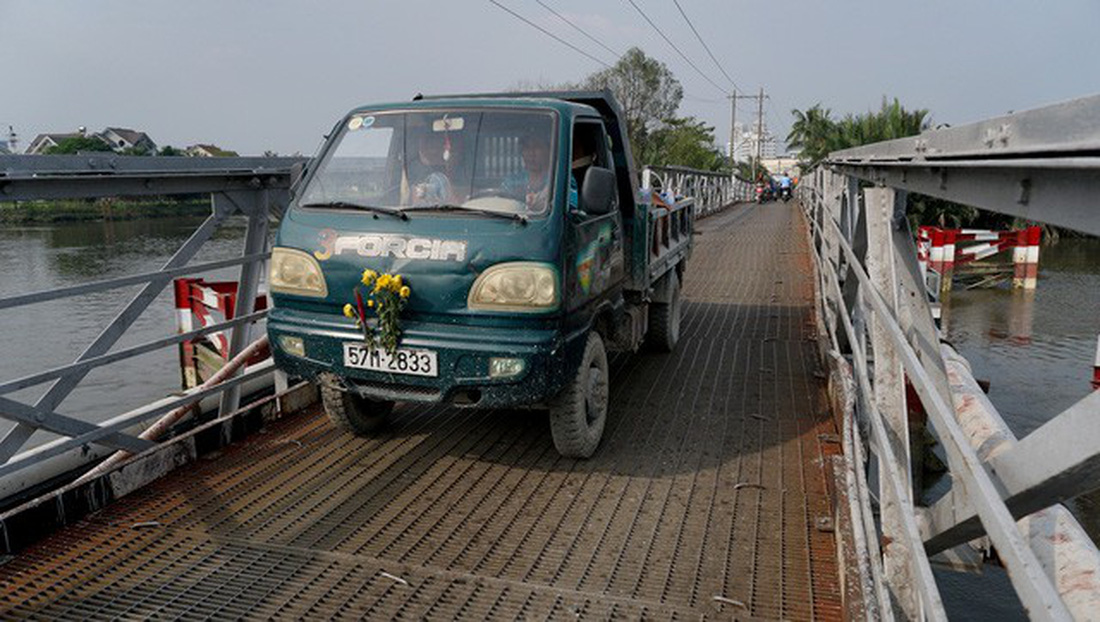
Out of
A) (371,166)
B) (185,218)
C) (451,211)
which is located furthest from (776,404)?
(185,218)

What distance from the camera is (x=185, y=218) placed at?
39.5 m

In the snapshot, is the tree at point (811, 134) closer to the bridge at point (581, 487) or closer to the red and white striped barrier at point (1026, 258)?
the red and white striped barrier at point (1026, 258)

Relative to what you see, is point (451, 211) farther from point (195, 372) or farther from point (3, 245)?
point (3, 245)

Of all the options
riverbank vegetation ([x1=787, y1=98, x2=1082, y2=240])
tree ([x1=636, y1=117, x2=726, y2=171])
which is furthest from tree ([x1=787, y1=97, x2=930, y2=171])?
tree ([x1=636, y1=117, x2=726, y2=171])

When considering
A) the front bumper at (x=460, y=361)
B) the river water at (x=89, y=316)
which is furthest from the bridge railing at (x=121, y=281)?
the river water at (x=89, y=316)

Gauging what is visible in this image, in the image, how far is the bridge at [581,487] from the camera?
2.04 metres

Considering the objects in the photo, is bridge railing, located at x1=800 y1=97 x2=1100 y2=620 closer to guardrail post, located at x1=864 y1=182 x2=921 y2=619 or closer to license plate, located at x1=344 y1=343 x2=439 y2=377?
guardrail post, located at x1=864 y1=182 x2=921 y2=619

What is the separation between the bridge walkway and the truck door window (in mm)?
1559

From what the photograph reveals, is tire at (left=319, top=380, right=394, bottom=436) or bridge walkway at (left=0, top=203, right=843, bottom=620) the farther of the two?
tire at (left=319, top=380, right=394, bottom=436)

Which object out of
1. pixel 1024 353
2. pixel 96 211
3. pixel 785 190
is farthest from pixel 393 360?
pixel 785 190

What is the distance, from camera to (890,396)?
11.0ft

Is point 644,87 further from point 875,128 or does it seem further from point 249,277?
point 249,277

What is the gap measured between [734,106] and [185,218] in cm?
4410

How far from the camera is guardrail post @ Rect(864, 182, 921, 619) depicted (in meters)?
2.79
